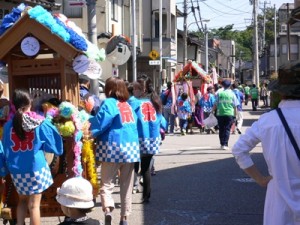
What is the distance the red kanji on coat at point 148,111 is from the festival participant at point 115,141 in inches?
42.5

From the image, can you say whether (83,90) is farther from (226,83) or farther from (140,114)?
(226,83)

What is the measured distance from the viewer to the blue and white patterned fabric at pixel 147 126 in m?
8.44

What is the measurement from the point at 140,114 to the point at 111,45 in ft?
29.0

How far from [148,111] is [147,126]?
0.71 feet

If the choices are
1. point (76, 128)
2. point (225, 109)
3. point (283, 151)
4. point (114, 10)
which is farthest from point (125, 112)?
point (114, 10)

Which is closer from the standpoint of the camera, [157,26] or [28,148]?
[28,148]

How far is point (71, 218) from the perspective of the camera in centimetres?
424

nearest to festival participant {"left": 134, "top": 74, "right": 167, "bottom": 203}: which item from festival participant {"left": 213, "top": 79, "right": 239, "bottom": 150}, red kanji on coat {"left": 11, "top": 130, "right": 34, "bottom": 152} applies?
red kanji on coat {"left": 11, "top": 130, "right": 34, "bottom": 152}

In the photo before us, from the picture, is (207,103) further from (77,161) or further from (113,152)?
(77,161)

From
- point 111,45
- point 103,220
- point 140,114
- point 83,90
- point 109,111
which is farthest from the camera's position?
point 111,45

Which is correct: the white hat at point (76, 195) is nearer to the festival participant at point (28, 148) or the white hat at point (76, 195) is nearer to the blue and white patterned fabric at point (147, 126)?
the festival participant at point (28, 148)

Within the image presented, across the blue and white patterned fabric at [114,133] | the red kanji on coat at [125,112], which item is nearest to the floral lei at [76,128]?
the blue and white patterned fabric at [114,133]

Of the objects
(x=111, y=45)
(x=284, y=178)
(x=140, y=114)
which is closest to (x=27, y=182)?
(x=140, y=114)

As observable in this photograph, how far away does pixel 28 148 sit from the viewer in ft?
20.0
